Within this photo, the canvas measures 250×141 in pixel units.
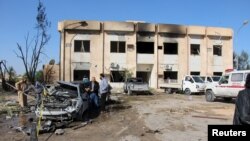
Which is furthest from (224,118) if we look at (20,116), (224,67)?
(224,67)

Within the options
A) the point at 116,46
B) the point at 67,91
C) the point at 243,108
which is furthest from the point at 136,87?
the point at 243,108

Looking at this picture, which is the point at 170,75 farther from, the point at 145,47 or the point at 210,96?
the point at 210,96

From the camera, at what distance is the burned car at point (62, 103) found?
1547 cm

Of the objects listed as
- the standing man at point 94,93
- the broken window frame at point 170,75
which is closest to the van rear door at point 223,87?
the standing man at point 94,93

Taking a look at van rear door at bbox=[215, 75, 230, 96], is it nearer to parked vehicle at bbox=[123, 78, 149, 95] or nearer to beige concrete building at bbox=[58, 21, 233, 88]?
parked vehicle at bbox=[123, 78, 149, 95]

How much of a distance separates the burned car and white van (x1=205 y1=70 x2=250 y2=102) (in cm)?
941

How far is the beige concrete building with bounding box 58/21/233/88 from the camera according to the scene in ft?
146

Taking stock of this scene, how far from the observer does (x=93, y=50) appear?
45.0 meters

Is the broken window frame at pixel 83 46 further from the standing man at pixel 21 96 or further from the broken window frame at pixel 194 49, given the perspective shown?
the standing man at pixel 21 96

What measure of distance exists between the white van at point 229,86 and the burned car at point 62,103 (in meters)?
9.41

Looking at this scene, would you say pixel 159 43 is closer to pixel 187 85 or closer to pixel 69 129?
pixel 187 85

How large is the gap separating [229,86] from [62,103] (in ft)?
36.9

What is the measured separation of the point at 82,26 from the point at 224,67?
1839 cm

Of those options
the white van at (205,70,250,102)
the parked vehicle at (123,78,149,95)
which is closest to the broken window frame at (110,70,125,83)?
the parked vehicle at (123,78,149,95)
